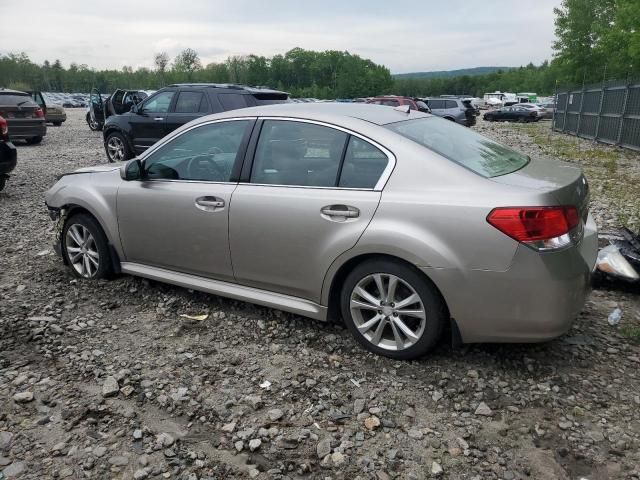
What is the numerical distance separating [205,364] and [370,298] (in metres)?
1.18

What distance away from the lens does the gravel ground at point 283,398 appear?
2621 mm

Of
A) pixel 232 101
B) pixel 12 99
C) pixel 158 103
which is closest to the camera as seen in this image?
pixel 232 101

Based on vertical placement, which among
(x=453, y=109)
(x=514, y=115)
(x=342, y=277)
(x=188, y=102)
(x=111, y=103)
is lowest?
(x=514, y=115)

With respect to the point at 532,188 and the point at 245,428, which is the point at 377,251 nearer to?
the point at 532,188

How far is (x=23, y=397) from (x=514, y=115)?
41.2 metres

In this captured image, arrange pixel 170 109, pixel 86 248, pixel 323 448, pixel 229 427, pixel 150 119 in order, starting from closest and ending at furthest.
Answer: pixel 323 448 → pixel 229 427 → pixel 86 248 → pixel 170 109 → pixel 150 119

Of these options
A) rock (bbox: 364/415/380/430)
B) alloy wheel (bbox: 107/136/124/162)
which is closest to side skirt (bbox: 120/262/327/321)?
rock (bbox: 364/415/380/430)

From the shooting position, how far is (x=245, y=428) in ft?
9.48

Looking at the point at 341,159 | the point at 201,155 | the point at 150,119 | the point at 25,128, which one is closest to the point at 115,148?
the point at 150,119

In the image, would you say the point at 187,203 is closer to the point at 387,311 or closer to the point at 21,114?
the point at 387,311

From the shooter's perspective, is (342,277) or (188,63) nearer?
(342,277)

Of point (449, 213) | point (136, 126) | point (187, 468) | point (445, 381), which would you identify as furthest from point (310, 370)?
point (136, 126)

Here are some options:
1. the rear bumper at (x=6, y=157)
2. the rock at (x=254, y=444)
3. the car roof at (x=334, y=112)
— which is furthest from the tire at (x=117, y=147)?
the rock at (x=254, y=444)

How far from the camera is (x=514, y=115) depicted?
130 feet
